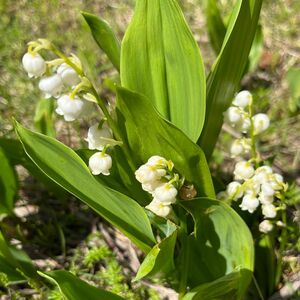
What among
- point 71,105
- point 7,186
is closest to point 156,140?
point 71,105

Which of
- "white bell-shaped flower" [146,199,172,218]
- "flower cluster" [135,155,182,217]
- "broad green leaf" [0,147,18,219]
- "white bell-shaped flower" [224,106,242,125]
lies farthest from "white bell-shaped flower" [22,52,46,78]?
"broad green leaf" [0,147,18,219]

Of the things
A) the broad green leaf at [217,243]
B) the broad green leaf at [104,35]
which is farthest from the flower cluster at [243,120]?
the broad green leaf at [104,35]

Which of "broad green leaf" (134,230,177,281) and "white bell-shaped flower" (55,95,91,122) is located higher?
"white bell-shaped flower" (55,95,91,122)

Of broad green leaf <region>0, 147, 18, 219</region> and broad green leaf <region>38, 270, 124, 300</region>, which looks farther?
broad green leaf <region>0, 147, 18, 219</region>

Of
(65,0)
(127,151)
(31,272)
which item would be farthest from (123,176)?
(65,0)

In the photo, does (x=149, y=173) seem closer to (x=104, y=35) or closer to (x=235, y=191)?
(x=235, y=191)

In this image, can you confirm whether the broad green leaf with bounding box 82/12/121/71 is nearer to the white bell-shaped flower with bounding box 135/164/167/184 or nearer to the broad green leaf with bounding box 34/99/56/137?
the white bell-shaped flower with bounding box 135/164/167/184

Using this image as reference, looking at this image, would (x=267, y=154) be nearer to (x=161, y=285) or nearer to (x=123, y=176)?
(x=161, y=285)
